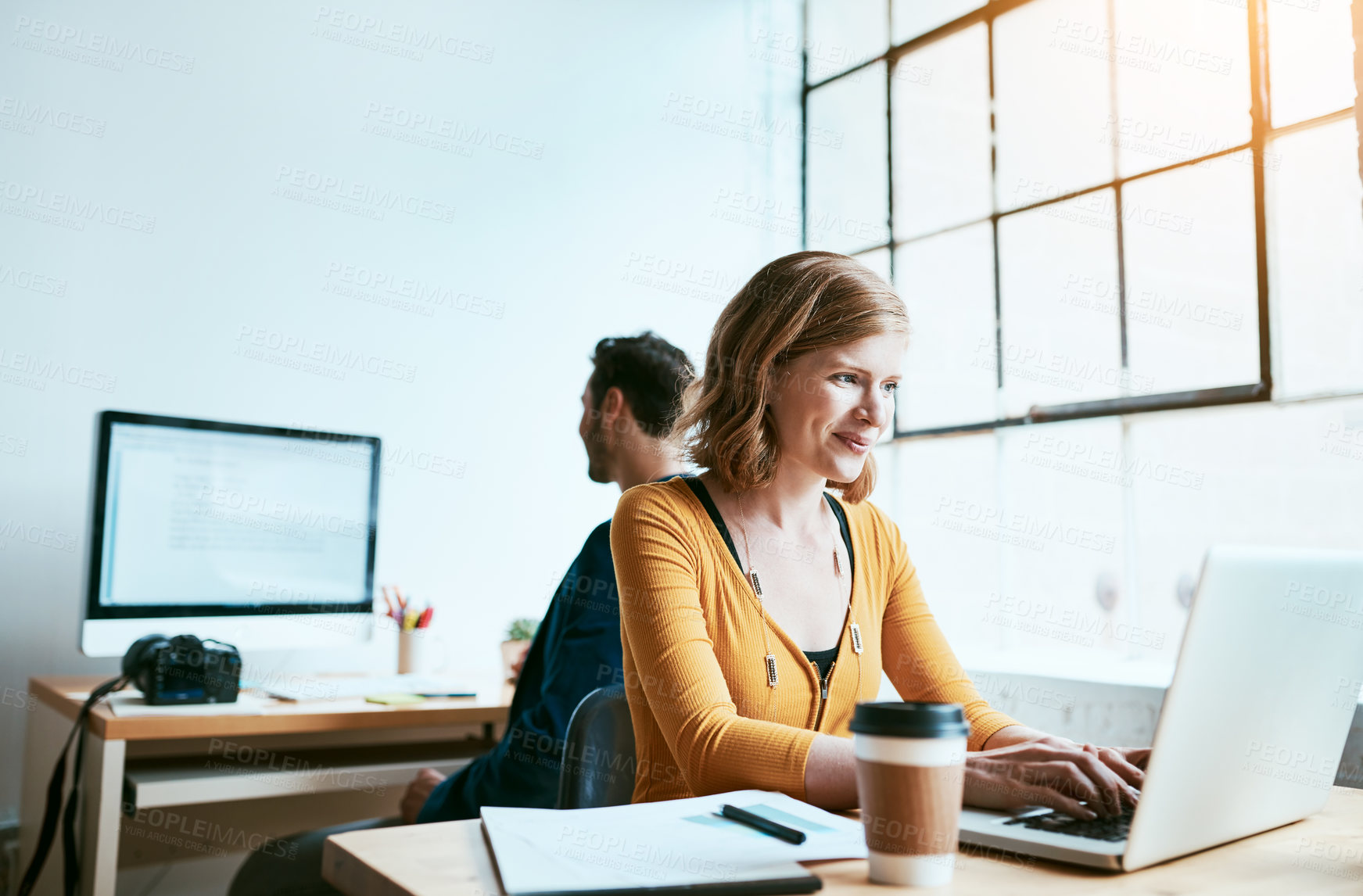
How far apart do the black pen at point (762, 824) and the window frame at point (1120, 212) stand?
1583 mm

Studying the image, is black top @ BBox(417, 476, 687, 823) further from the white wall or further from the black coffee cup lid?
the white wall

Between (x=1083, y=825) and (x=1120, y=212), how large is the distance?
207cm

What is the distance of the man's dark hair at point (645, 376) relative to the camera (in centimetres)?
197

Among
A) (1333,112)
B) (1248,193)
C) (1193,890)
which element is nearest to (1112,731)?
(1248,193)

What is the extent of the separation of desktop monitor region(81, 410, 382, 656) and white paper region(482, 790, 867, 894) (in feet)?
4.57

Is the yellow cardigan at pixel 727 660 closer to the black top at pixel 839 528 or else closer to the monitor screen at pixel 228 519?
the black top at pixel 839 528

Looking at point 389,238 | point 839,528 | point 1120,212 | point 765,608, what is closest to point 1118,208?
point 1120,212

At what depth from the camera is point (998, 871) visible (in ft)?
2.23

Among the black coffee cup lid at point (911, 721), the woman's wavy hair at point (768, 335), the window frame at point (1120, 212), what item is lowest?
the black coffee cup lid at point (911, 721)

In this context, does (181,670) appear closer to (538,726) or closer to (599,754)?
(538,726)

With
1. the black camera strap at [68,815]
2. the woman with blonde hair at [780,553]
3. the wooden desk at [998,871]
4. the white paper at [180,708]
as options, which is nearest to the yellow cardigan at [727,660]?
the woman with blonde hair at [780,553]

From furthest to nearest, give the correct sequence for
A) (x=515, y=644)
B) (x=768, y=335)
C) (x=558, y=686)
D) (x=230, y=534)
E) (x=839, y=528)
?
(x=515, y=644), (x=230, y=534), (x=558, y=686), (x=839, y=528), (x=768, y=335)

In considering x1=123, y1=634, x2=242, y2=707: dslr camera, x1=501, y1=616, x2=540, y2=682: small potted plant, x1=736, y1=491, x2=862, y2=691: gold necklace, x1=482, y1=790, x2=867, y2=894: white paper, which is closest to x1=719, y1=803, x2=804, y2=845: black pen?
x1=482, y1=790, x2=867, y2=894: white paper

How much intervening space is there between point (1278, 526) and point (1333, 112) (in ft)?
2.90
